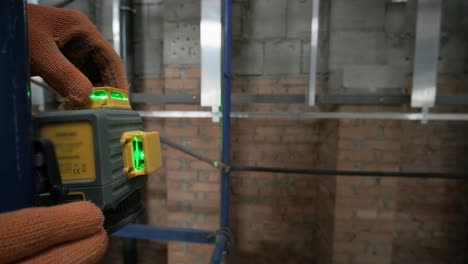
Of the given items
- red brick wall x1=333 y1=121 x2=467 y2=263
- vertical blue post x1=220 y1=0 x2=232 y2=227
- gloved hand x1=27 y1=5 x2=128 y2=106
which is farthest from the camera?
red brick wall x1=333 y1=121 x2=467 y2=263

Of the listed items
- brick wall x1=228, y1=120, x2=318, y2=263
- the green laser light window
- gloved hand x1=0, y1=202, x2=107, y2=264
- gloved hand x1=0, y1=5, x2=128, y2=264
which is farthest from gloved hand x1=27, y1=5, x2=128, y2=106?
brick wall x1=228, y1=120, x2=318, y2=263

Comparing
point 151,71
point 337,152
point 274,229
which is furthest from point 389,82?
point 151,71

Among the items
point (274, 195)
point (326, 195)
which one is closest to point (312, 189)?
point (326, 195)

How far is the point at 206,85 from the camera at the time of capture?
1.20 meters

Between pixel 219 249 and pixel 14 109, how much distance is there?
89cm

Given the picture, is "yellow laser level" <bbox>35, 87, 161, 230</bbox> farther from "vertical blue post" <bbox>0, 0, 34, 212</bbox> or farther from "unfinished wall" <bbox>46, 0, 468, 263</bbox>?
"unfinished wall" <bbox>46, 0, 468, 263</bbox>

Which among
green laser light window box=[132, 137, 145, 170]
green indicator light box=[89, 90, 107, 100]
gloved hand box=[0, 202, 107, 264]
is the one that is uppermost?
green indicator light box=[89, 90, 107, 100]

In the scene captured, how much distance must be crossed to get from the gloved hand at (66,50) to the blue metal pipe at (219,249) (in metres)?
0.75

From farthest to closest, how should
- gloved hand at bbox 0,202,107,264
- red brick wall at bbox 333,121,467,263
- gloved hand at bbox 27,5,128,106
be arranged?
red brick wall at bbox 333,121,467,263, gloved hand at bbox 27,5,128,106, gloved hand at bbox 0,202,107,264

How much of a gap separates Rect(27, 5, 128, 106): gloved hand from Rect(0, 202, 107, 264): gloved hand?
26 centimetres

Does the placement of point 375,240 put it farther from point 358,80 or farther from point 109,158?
point 109,158

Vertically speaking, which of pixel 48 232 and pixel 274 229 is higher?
pixel 48 232

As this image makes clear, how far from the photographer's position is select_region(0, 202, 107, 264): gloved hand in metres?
0.27

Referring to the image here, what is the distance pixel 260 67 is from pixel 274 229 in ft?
3.70
